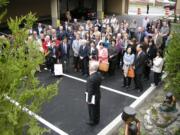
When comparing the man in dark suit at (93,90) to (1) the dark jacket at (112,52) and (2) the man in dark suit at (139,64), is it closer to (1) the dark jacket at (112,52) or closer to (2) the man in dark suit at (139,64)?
(2) the man in dark suit at (139,64)

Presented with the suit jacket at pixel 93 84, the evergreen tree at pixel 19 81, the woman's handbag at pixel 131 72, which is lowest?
the woman's handbag at pixel 131 72

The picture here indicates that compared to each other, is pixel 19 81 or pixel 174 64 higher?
pixel 19 81

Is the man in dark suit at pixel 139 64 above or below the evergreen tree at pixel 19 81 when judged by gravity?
below

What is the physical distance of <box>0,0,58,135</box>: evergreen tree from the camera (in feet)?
9.40

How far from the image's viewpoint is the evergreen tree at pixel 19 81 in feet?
9.40

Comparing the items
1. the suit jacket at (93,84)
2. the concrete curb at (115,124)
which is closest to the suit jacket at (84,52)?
the concrete curb at (115,124)

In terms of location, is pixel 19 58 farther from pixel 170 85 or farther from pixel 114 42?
pixel 114 42

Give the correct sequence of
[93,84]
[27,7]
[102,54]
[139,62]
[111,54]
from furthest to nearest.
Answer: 1. [27,7]
2. [111,54]
3. [102,54]
4. [139,62]
5. [93,84]

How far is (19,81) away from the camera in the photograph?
302 centimetres

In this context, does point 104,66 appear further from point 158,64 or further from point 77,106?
point 77,106

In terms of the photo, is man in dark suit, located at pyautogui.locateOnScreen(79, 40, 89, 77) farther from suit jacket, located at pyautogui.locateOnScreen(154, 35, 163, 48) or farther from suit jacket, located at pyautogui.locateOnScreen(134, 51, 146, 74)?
suit jacket, located at pyautogui.locateOnScreen(154, 35, 163, 48)

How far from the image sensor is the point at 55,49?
1229cm

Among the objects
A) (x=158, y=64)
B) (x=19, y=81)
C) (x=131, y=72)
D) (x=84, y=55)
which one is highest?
(x=19, y=81)

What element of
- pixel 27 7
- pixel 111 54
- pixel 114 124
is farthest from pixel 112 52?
pixel 27 7
